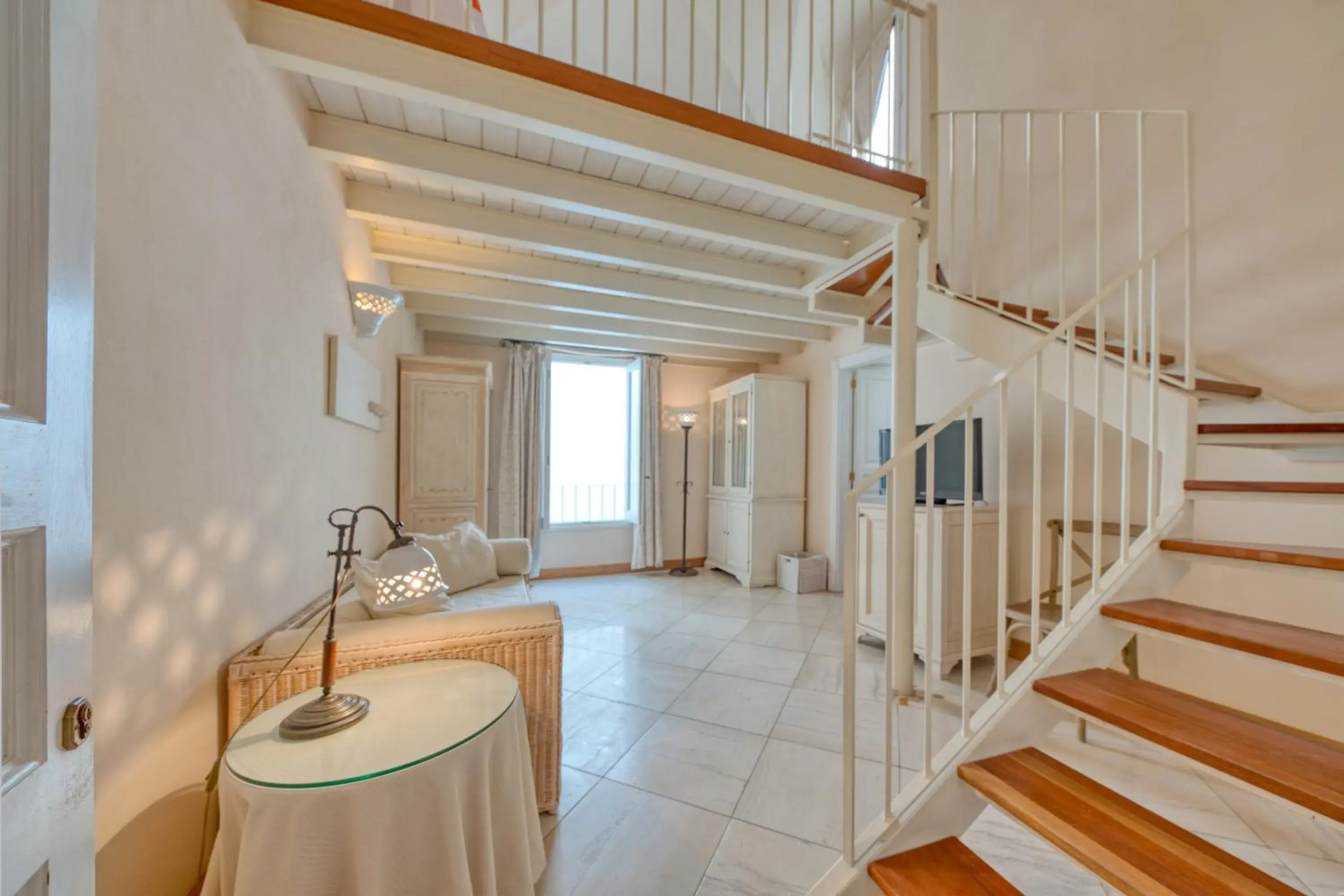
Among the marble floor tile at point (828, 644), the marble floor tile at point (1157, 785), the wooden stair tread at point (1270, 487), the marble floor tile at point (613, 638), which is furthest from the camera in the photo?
the marble floor tile at point (613, 638)

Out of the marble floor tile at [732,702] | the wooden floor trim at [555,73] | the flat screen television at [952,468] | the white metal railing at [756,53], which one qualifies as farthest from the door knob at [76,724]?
the white metal railing at [756,53]

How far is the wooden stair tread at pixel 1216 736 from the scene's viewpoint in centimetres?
88

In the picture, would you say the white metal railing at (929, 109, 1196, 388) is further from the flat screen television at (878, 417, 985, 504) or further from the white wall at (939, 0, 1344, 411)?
the flat screen television at (878, 417, 985, 504)

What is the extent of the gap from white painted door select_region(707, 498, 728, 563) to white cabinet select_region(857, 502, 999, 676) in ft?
7.36

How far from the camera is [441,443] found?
328 centimetres

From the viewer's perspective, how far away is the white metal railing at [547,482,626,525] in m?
5.16

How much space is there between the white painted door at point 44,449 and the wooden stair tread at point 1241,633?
6.41 ft

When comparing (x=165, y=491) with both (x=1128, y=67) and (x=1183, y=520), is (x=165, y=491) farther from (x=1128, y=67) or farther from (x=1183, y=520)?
(x=1128, y=67)

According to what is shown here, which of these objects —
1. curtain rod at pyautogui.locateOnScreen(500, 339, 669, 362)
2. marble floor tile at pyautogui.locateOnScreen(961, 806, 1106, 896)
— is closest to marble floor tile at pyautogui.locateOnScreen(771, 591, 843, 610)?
marble floor tile at pyautogui.locateOnScreen(961, 806, 1106, 896)

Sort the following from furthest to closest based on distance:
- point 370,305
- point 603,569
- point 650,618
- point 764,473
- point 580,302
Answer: point 603,569, point 764,473, point 650,618, point 580,302, point 370,305

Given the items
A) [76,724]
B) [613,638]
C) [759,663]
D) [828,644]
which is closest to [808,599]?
[828,644]

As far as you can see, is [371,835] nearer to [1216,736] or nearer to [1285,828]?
[1216,736]

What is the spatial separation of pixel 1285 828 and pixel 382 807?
8.44ft

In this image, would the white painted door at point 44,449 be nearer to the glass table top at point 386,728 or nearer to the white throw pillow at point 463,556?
the glass table top at point 386,728
